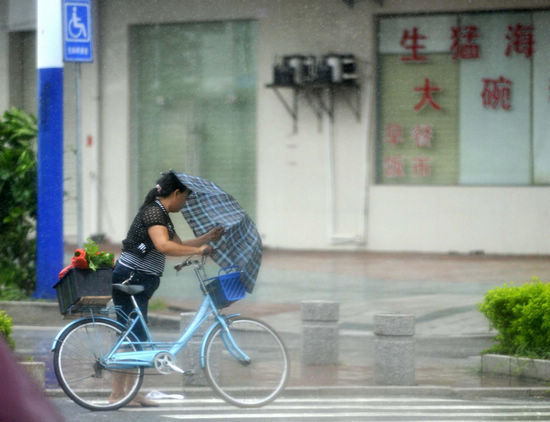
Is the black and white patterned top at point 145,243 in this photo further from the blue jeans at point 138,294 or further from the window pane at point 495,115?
the window pane at point 495,115

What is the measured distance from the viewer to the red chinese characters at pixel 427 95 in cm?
→ 1992

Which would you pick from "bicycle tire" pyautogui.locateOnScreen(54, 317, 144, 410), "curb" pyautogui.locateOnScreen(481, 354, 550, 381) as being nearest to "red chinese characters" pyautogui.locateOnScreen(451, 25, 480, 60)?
"curb" pyautogui.locateOnScreen(481, 354, 550, 381)

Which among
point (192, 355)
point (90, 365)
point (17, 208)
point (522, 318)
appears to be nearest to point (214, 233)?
point (90, 365)

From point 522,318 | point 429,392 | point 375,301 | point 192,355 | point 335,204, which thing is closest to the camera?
point 192,355

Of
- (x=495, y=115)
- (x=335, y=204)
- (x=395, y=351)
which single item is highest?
(x=495, y=115)

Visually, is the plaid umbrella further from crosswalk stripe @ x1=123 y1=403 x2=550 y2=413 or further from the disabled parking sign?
the disabled parking sign

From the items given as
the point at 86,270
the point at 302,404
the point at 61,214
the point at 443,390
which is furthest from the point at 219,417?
the point at 61,214

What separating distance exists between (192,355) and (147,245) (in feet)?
4.15

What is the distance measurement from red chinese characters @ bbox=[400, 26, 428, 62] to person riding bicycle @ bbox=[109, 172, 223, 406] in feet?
43.2

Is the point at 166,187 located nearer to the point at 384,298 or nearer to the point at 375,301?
the point at 375,301

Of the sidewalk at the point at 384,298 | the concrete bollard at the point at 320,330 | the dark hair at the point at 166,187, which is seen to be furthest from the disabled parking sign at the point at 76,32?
the dark hair at the point at 166,187

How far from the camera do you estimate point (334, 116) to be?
811 inches

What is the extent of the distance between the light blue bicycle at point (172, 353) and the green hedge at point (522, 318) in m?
2.38

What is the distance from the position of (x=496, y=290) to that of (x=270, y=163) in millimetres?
12266
